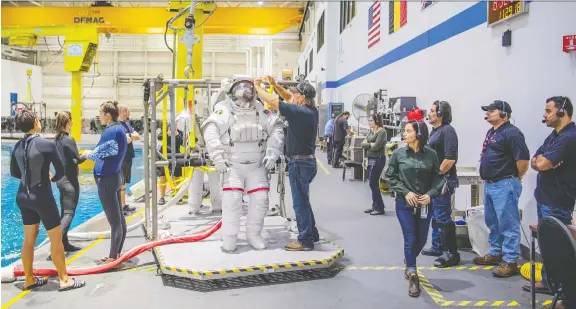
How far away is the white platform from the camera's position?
4.11m

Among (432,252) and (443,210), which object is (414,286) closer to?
(443,210)

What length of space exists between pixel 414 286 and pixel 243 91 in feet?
7.96

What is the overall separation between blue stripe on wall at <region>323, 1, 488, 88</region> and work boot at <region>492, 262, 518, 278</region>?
3.10 m

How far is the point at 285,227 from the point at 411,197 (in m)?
2.35

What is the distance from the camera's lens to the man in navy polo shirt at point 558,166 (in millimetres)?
3617

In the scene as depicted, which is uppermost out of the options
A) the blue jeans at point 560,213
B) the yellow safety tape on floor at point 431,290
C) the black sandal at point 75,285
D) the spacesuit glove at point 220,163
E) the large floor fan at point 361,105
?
the large floor fan at point 361,105

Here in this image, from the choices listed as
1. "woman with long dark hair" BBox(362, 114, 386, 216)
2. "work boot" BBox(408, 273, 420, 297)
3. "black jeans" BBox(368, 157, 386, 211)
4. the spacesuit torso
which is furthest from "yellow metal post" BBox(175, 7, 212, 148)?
"work boot" BBox(408, 273, 420, 297)

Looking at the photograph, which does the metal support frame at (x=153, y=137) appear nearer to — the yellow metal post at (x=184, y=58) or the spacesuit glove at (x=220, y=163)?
the spacesuit glove at (x=220, y=163)

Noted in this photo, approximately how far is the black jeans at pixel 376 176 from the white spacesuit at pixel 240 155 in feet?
8.47

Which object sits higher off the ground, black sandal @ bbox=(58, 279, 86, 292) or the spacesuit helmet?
the spacesuit helmet

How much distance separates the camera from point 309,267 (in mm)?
4363

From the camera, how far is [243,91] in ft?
15.6

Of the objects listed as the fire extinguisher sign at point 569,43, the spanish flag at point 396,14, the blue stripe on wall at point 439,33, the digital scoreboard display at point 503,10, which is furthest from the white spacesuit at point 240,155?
the spanish flag at point 396,14

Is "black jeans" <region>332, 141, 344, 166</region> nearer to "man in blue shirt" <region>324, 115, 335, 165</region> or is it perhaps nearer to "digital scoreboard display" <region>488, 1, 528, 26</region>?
"man in blue shirt" <region>324, 115, 335, 165</region>
